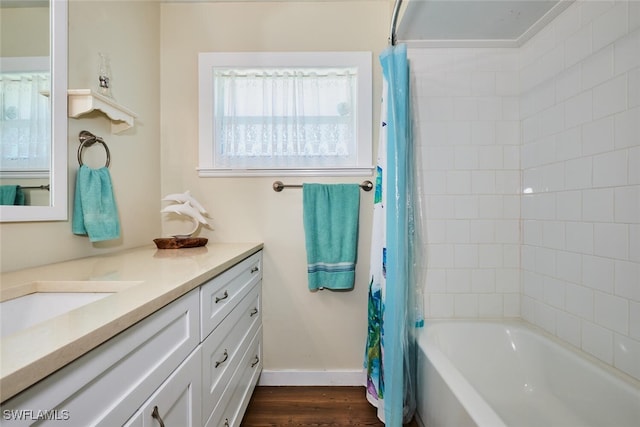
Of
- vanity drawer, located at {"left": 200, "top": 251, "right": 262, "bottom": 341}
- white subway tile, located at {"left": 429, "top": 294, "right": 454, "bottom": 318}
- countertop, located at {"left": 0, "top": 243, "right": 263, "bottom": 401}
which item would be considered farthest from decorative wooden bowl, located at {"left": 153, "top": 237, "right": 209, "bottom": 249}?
white subway tile, located at {"left": 429, "top": 294, "right": 454, "bottom": 318}

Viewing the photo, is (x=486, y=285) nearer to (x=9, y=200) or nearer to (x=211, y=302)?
(x=211, y=302)

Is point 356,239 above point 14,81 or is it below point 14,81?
below

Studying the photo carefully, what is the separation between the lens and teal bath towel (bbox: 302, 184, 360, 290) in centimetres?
167

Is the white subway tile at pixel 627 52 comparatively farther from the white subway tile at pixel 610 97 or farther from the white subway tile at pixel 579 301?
the white subway tile at pixel 579 301

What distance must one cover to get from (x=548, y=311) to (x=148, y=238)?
2.17 meters

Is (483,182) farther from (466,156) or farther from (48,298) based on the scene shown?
(48,298)

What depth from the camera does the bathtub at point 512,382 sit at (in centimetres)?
93

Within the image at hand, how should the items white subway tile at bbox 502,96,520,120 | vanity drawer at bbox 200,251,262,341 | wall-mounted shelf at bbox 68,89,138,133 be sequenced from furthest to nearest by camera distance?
1. white subway tile at bbox 502,96,520,120
2. wall-mounted shelf at bbox 68,89,138,133
3. vanity drawer at bbox 200,251,262,341

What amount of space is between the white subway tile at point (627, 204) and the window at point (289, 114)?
1.07 metres

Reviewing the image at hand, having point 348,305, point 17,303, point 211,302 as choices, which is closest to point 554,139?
point 348,305

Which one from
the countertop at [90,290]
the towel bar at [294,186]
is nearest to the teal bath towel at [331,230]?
the towel bar at [294,186]

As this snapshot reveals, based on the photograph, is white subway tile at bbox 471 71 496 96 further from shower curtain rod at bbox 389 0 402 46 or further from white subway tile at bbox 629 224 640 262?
white subway tile at bbox 629 224 640 262

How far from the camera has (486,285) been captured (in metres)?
1.54

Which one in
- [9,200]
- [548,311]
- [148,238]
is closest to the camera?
[9,200]
